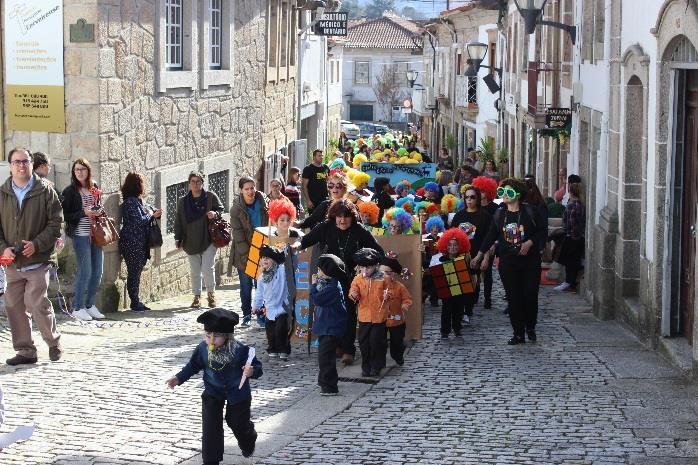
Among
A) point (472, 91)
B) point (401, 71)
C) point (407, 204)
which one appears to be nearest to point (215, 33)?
point (407, 204)

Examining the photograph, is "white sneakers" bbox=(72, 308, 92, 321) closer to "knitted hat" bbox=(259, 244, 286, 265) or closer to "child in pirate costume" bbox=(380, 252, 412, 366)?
"knitted hat" bbox=(259, 244, 286, 265)

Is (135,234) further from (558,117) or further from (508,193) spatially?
(558,117)

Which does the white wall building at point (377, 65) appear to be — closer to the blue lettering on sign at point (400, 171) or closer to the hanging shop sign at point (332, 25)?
the hanging shop sign at point (332, 25)

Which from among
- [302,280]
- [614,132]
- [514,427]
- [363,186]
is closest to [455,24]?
[363,186]

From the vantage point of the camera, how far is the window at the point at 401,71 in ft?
306

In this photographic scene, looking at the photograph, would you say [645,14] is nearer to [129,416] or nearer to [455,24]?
[129,416]

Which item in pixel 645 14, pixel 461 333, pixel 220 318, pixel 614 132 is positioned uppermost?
pixel 645 14

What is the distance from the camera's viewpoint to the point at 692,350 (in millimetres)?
11516

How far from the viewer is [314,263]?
12.8 metres

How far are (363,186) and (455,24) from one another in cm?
3213

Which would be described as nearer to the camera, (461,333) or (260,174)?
(461,333)

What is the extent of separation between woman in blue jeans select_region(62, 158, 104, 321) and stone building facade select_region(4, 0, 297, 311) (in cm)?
85

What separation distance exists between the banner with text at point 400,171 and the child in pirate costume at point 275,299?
1313 centimetres

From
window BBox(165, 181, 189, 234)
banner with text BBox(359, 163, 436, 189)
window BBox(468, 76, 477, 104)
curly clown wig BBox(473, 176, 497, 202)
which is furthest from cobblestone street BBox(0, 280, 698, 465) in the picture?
window BBox(468, 76, 477, 104)
